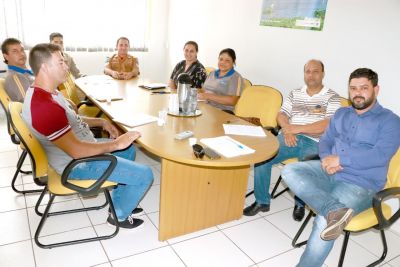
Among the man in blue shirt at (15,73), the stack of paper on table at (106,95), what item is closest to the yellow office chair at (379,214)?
the stack of paper on table at (106,95)

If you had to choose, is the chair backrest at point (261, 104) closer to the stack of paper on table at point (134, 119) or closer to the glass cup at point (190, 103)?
the glass cup at point (190, 103)

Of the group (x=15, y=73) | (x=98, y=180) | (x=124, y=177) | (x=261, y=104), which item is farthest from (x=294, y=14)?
(x=15, y=73)

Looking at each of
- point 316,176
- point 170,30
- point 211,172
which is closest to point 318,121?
point 316,176

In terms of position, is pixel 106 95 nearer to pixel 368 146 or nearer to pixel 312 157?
pixel 312 157

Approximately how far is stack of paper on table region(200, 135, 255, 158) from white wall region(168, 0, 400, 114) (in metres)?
1.46

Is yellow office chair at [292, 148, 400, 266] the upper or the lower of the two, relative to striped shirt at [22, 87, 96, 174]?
lower

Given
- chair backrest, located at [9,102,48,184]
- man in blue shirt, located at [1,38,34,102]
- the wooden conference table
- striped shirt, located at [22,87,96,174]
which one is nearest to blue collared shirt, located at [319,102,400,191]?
the wooden conference table

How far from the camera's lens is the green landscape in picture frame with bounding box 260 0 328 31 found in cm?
301

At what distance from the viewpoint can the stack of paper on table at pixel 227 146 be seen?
182cm

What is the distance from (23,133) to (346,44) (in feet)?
8.80

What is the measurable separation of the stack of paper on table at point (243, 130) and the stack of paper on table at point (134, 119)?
0.56m

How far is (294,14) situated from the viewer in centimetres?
324

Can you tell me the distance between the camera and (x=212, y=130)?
2.21m

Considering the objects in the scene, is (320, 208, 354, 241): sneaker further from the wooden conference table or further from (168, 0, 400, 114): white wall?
(168, 0, 400, 114): white wall
